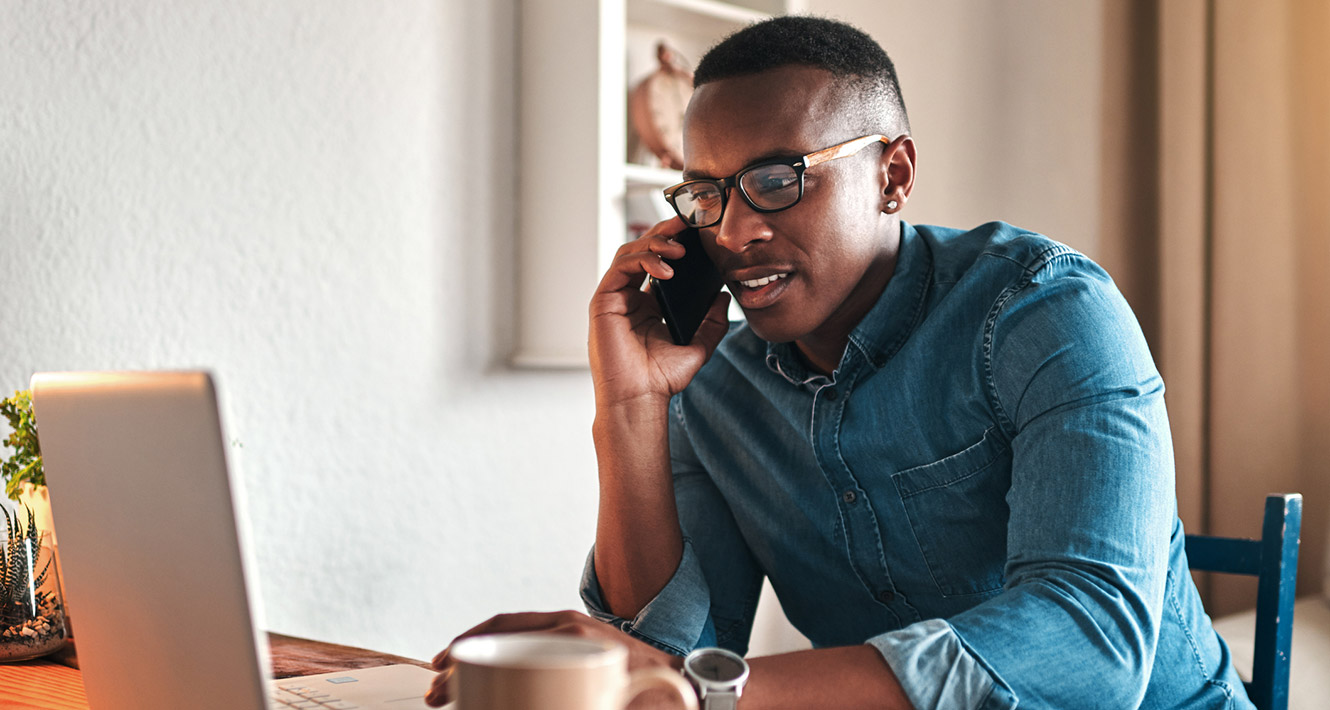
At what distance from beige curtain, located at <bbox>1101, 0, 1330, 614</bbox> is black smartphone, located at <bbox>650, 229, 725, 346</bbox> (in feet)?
5.58

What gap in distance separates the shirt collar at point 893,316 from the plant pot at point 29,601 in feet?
2.67

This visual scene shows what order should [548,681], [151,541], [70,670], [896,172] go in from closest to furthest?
[548,681] → [151,541] → [70,670] → [896,172]

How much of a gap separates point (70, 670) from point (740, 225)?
2.65ft

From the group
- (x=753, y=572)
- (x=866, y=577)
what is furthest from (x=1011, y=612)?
(x=753, y=572)

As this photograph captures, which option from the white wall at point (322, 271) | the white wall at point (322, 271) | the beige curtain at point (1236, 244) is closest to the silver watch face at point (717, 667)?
the white wall at point (322, 271)

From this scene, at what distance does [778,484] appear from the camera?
1204mm

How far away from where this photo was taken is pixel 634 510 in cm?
111

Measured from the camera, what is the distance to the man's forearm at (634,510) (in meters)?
1.11

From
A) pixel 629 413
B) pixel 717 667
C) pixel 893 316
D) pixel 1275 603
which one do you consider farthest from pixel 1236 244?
pixel 717 667

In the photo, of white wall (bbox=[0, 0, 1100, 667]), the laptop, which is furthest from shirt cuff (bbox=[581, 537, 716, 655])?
white wall (bbox=[0, 0, 1100, 667])

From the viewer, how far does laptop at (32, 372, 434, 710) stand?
0.52 meters

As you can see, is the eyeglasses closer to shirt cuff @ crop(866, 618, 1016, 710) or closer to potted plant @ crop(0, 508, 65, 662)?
shirt cuff @ crop(866, 618, 1016, 710)

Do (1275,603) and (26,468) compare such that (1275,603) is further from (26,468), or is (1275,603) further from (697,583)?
(26,468)

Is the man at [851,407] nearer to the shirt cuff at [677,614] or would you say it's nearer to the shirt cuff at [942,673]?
the shirt cuff at [677,614]
